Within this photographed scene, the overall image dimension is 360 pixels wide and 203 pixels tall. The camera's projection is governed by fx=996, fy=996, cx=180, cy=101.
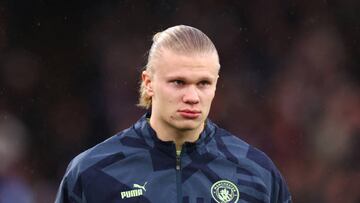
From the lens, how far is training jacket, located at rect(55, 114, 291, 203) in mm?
4539

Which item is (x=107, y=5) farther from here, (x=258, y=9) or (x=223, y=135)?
(x=223, y=135)

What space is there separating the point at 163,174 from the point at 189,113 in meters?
0.35

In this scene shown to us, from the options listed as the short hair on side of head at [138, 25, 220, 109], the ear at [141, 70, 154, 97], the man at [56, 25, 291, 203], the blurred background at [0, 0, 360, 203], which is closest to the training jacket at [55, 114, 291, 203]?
the man at [56, 25, 291, 203]

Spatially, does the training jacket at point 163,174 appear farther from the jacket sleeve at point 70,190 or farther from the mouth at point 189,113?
the mouth at point 189,113

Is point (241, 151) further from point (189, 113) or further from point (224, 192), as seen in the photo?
point (189, 113)

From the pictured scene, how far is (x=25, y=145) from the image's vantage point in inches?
363

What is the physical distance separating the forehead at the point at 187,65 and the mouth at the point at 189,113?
162mm

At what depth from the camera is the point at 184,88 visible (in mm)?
4426

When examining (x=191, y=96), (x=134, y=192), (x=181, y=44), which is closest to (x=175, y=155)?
(x=134, y=192)

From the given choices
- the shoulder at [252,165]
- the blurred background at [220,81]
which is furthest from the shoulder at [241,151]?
the blurred background at [220,81]

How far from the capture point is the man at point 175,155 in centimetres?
445

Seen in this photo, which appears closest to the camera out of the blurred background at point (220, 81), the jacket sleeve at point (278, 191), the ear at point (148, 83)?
the ear at point (148, 83)

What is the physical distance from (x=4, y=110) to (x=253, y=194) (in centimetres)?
513

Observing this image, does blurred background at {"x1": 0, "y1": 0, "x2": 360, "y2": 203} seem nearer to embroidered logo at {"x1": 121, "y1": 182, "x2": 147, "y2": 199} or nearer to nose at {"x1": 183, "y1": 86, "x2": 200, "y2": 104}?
embroidered logo at {"x1": 121, "y1": 182, "x2": 147, "y2": 199}
